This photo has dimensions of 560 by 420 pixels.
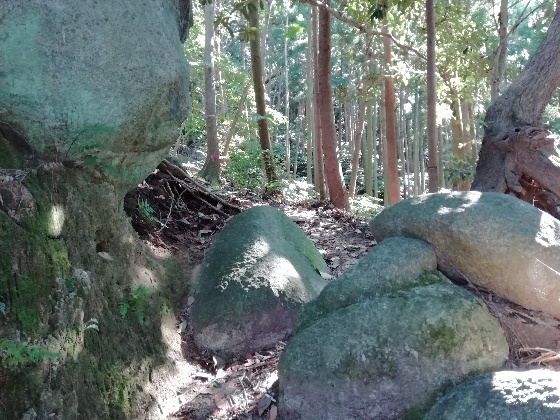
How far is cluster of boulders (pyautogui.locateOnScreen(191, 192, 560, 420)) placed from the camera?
7.89 feet

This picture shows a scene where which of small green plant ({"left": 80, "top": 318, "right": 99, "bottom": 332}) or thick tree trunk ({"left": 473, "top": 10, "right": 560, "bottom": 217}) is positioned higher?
thick tree trunk ({"left": 473, "top": 10, "right": 560, "bottom": 217})

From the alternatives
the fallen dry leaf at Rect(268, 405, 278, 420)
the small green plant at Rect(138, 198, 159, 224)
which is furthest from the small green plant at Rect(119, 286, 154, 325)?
the small green plant at Rect(138, 198, 159, 224)

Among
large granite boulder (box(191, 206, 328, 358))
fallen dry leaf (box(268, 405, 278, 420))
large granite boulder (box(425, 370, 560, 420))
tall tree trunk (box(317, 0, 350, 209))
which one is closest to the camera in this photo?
large granite boulder (box(425, 370, 560, 420))

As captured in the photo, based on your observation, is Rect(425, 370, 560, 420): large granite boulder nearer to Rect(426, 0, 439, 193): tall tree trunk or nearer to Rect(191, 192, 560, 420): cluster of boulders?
Rect(191, 192, 560, 420): cluster of boulders

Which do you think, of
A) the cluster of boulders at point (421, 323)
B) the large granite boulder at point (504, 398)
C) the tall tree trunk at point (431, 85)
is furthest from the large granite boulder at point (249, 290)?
the tall tree trunk at point (431, 85)

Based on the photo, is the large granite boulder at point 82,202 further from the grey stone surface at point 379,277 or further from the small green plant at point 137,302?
the grey stone surface at point 379,277

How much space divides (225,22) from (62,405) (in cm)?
499

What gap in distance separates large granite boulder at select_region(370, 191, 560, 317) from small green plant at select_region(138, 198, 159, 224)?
247cm

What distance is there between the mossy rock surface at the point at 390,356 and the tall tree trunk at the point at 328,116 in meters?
5.41

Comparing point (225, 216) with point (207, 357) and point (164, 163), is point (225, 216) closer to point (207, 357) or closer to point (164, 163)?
point (164, 163)

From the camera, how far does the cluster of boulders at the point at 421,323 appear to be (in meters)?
2.41

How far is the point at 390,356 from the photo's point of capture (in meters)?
2.53

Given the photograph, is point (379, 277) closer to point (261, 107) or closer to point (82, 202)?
point (82, 202)

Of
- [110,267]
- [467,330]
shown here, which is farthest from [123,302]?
[467,330]
